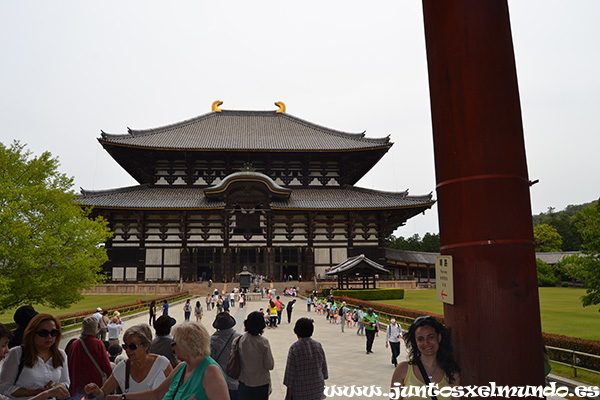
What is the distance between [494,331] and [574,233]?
89.9 metres

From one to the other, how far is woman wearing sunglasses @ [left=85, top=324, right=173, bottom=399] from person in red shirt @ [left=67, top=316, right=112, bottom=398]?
77cm

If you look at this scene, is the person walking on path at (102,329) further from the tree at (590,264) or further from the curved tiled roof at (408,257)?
the curved tiled roof at (408,257)

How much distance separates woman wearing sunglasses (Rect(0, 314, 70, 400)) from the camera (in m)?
4.13

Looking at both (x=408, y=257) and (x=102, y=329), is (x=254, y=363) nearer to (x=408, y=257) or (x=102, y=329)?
(x=102, y=329)

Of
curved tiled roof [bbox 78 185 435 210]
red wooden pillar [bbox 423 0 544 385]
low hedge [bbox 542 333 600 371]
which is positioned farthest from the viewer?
curved tiled roof [bbox 78 185 435 210]

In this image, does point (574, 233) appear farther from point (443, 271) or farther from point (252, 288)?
point (443, 271)

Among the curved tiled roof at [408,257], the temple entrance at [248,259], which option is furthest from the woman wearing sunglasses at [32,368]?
the curved tiled roof at [408,257]

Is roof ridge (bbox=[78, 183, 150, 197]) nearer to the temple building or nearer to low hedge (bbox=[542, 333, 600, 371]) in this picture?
the temple building

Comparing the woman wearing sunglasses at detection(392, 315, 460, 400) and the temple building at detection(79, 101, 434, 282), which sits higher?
the temple building at detection(79, 101, 434, 282)

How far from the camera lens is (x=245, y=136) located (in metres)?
50.3

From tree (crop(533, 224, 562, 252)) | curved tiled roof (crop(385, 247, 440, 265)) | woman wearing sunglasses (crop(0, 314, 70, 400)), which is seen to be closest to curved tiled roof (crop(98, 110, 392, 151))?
curved tiled roof (crop(385, 247, 440, 265))

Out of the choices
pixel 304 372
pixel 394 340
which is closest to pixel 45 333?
pixel 304 372

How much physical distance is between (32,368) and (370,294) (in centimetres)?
2973

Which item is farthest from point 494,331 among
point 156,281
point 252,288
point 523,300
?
point 156,281
